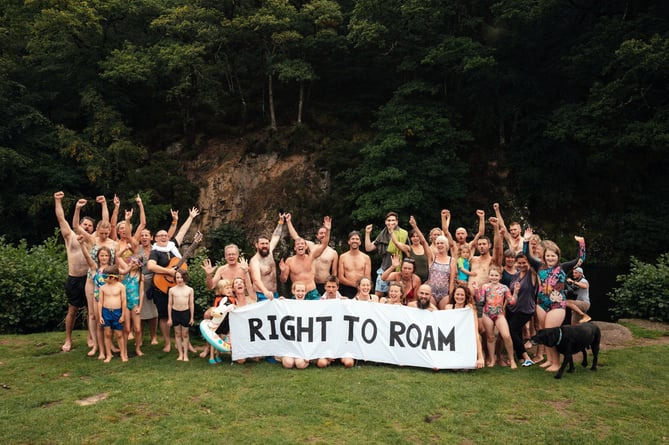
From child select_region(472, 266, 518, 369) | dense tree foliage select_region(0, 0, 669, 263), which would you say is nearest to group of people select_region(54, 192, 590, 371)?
child select_region(472, 266, 518, 369)

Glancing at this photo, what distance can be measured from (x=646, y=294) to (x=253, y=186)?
68.2 ft

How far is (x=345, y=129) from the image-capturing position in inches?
1198

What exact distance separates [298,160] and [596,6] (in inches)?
706

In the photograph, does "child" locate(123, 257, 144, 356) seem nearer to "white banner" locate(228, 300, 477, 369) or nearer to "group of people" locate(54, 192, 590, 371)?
"group of people" locate(54, 192, 590, 371)

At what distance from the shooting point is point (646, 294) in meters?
11.9

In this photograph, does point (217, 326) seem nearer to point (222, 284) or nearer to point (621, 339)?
point (222, 284)

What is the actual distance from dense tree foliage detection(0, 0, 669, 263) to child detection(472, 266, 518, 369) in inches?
648

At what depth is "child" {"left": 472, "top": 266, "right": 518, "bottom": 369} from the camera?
7.87 meters

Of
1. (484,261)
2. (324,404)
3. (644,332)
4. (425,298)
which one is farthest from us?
(644,332)

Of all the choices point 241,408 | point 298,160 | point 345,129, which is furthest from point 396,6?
point 241,408

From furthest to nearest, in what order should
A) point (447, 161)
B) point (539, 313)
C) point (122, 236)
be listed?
point (447, 161) < point (122, 236) < point (539, 313)

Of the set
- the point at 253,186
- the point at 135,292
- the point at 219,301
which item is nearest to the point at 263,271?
the point at 219,301

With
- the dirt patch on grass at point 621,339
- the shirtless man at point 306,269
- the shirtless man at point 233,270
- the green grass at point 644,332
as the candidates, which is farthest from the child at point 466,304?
the green grass at point 644,332

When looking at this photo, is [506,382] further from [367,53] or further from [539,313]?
[367,53]
